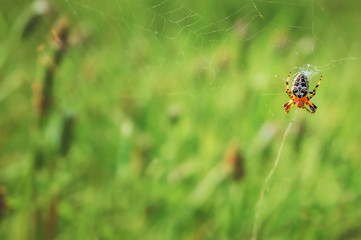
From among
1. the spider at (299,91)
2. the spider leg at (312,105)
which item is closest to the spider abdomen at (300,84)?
the spider at (299,91)

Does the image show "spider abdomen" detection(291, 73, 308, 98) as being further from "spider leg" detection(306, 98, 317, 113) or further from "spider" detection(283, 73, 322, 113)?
"spider leg" detection(306, 98, 317, 113)

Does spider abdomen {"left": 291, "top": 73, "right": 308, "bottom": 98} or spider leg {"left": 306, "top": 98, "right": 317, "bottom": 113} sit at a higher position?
spider leg {"left": 306, "top": 98, "right": 317, "bottom": 113}

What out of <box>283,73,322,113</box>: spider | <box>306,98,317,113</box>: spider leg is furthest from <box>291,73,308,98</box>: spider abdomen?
<box>306,98,317,113</box>: spider leg

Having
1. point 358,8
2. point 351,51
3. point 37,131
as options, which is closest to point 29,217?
point 37,131

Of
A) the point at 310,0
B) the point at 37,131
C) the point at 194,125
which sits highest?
the point at 310,0

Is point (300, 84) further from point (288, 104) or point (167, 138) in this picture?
point (167, 138)

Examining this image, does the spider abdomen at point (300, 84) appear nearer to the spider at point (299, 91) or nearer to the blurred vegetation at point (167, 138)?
the spider at point (299, 91)

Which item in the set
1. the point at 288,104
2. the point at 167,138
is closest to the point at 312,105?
the point at 288,104

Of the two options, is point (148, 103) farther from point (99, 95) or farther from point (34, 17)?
point (34, 17)
